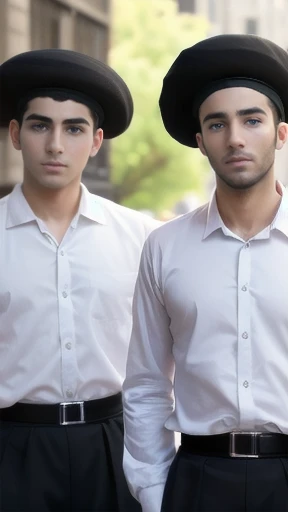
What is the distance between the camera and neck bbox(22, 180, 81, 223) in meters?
3.89

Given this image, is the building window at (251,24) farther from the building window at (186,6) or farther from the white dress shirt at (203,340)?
the white dress shirt at (203,340)

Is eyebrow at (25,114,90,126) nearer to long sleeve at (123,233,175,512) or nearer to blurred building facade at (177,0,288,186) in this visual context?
long sleeve at (123,233,175,512)

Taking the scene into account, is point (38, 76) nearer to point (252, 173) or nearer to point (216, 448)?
point (252, 173)

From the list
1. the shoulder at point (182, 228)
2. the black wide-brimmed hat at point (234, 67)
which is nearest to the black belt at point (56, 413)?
the shoulder at point (182, 228)

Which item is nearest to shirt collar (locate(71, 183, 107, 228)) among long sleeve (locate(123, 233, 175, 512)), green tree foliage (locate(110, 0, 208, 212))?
long sleeve (locate(123, 233, 175, 512))

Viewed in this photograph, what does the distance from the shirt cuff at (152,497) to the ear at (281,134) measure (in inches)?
42.4

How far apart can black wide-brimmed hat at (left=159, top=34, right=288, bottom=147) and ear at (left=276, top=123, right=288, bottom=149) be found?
0.10 feet

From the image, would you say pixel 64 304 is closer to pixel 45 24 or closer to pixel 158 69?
pixel 45 24

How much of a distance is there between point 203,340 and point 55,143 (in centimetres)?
98

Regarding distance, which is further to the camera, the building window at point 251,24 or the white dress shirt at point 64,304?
the building window at point 251,24

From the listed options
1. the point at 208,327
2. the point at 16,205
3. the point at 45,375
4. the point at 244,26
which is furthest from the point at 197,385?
the point at 244,26

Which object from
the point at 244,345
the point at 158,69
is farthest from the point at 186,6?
the point at 244,345

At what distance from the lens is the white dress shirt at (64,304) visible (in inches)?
146

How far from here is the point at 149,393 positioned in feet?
11.1
